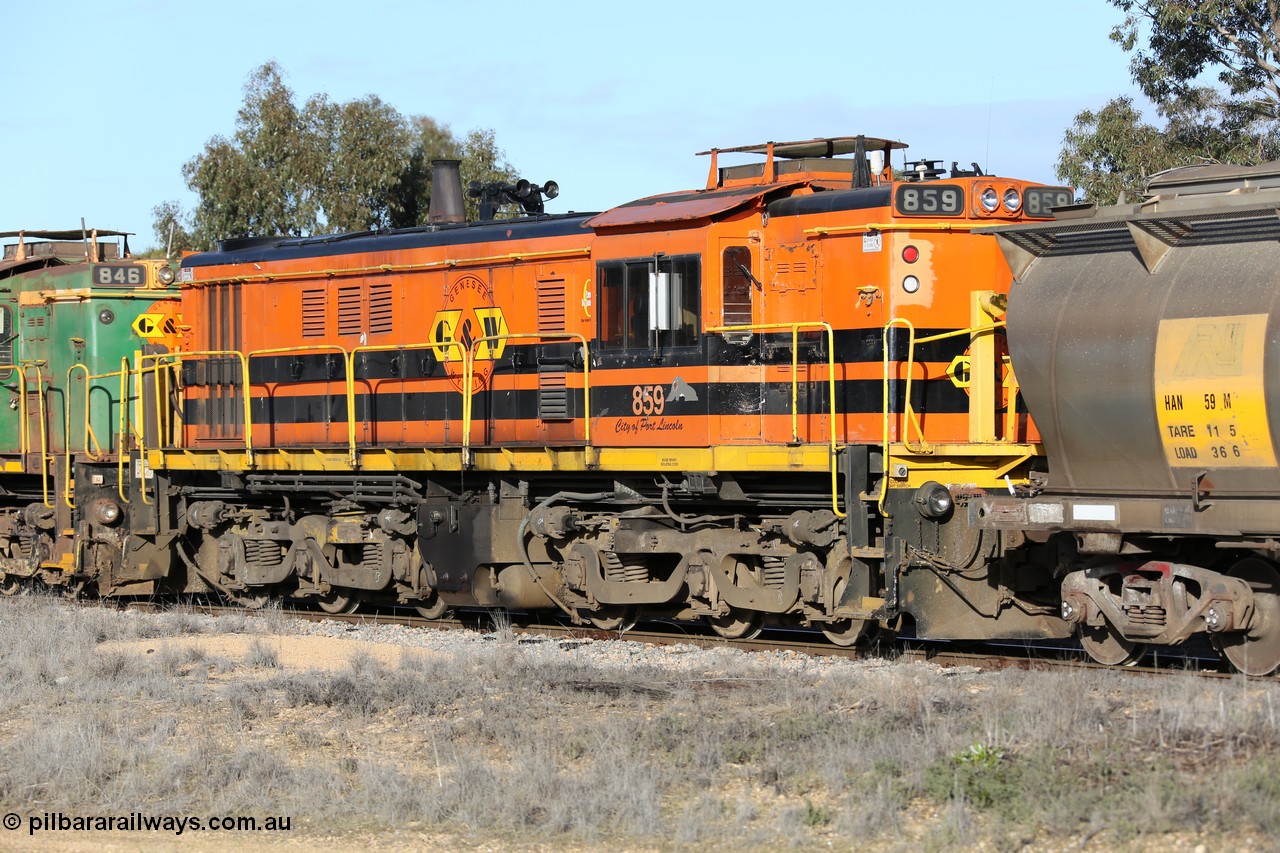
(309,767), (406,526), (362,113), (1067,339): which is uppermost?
(362,113)

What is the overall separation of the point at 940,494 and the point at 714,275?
9.48 ft

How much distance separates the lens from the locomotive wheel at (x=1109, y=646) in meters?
11.7

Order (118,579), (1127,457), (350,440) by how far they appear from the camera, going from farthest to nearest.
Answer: (118,579), (350,440), (1127,457)

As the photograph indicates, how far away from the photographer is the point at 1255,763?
25.8ft

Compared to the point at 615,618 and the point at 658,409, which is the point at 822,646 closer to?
the point at 615,618

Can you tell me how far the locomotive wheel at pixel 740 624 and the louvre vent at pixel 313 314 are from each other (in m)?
6.06

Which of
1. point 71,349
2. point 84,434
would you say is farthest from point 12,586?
point 71,349

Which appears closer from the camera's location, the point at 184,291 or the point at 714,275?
the point at 714,275

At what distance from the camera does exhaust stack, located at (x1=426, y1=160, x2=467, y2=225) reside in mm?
17609

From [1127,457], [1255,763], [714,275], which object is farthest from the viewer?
[714,275]

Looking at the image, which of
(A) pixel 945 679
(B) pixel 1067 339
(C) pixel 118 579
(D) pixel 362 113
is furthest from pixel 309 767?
(D) pixel 362 113

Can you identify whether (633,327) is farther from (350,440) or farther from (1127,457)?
(1127,457)

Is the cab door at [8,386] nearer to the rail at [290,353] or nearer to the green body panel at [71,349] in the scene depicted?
the green body panel at [71,349]

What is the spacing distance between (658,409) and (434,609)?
4135 mm
